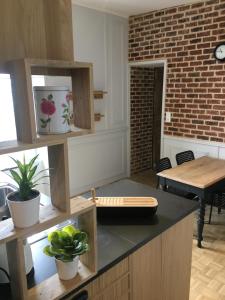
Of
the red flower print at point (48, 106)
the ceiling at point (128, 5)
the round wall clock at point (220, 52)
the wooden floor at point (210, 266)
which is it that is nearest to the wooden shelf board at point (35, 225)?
the red flower print at point (48, 106)

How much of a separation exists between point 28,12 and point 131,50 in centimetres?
372

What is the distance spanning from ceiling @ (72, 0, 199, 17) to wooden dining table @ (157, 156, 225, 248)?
Result: 87.9 inches

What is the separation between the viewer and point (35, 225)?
91cm

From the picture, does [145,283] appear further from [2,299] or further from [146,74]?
[146,74]

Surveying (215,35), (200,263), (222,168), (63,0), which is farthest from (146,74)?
(63,0)

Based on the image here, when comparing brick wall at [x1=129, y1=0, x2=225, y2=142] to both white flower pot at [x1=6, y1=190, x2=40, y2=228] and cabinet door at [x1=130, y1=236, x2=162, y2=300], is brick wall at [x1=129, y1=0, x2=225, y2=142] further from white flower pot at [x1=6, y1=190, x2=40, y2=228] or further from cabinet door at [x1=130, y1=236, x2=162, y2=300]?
white flower pot at [x1=6, y1=190, x2=40, y2=228]

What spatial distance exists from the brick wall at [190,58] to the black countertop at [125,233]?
2.16 meters

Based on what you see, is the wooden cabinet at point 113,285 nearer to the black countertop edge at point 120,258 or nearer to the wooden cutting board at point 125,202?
the black countertop edge at point 120,258

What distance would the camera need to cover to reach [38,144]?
86cm

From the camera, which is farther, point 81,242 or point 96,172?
point 96,172

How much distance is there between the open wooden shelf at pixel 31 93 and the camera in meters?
0.81

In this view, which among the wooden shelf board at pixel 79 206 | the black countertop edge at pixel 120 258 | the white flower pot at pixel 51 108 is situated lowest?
the black countertop edge at pixel 120 258

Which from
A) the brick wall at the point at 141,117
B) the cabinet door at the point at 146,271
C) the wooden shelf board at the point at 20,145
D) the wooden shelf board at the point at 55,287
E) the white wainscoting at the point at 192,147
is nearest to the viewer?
the wooden shelf board at the point at 20,145

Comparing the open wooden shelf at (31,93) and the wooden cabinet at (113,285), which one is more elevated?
the open wooden shelf at (31,93)
